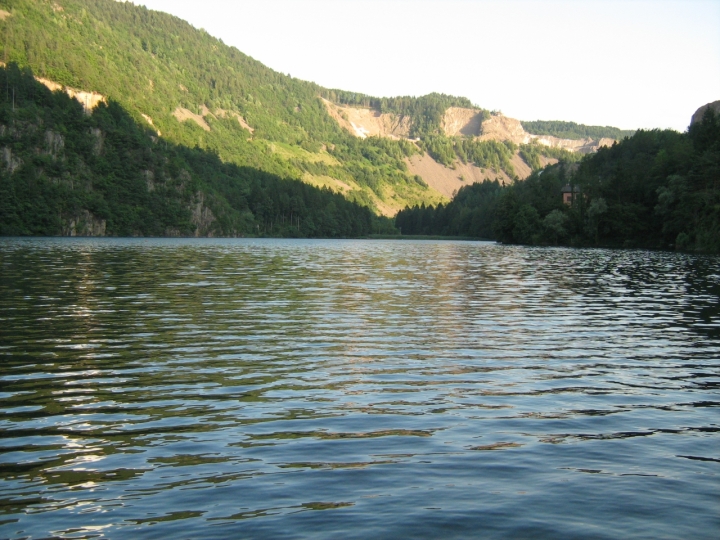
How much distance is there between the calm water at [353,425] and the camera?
1067 cm

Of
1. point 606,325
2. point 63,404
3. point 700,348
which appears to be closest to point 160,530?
point 63,404

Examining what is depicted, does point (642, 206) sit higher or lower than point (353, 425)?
higher

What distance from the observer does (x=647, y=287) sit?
54.5 m

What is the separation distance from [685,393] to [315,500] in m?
12.1

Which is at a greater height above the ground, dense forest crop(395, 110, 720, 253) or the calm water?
dense forest crop(395, 110, 720, 253)

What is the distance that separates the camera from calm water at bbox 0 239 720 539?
1067cm

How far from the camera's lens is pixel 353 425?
15.5 meters

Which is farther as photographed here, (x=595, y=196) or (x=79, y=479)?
(x=595, y=196)

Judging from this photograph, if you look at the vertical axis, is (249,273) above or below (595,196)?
below

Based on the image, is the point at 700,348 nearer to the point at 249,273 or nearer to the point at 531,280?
the point at 531,280

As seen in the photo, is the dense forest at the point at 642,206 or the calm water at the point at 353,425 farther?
the dense forest at the point at 642,206

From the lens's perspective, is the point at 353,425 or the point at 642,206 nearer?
the point at 353,425

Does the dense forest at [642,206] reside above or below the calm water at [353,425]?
above

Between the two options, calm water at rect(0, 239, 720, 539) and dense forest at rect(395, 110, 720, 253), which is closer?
calm water at rect(0, 239, 720, 539)
